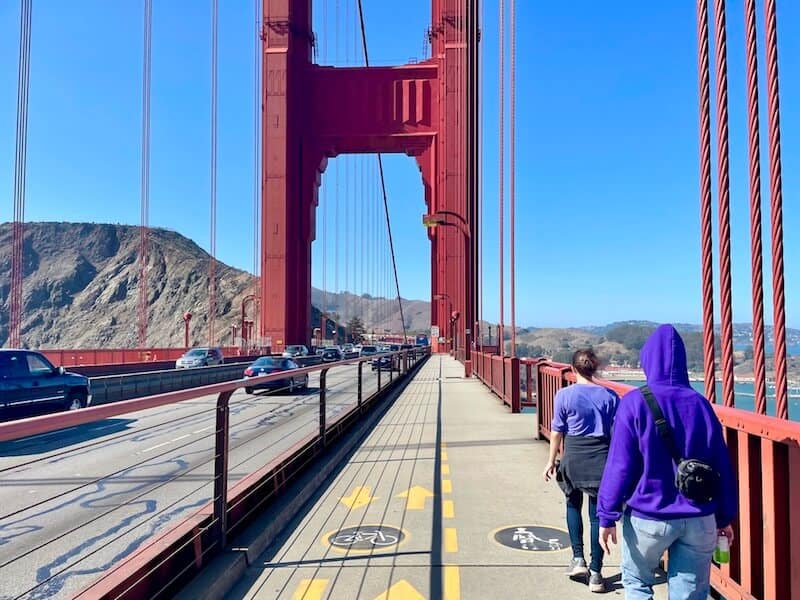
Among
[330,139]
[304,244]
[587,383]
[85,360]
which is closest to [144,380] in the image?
[85,360]

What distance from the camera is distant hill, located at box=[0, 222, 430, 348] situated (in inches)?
5069

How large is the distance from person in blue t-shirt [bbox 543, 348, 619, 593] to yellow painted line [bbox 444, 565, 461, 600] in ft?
2.53

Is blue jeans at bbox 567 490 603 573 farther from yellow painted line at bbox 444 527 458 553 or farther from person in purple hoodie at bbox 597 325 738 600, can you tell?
person in purple hoodie at bbox 597 325 738 600

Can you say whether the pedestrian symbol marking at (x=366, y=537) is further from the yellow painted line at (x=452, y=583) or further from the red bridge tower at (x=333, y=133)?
the red bridge tower at (x=333, y=133)

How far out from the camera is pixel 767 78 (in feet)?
13.7

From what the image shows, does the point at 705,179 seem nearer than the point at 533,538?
Yes

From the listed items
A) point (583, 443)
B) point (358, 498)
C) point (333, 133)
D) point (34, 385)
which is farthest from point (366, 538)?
point (333, 133)

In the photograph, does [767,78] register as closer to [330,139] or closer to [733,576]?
[733,576]

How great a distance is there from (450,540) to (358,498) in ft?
5.12

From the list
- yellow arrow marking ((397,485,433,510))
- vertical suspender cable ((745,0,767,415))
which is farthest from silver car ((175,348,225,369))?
vertical suspender cable ((745,0,767,415))

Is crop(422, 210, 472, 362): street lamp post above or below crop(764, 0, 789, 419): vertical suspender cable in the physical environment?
above

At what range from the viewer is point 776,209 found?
4062mm

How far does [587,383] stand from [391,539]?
81.6 inches

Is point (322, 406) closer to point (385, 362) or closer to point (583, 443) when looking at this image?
point (583, 443)
